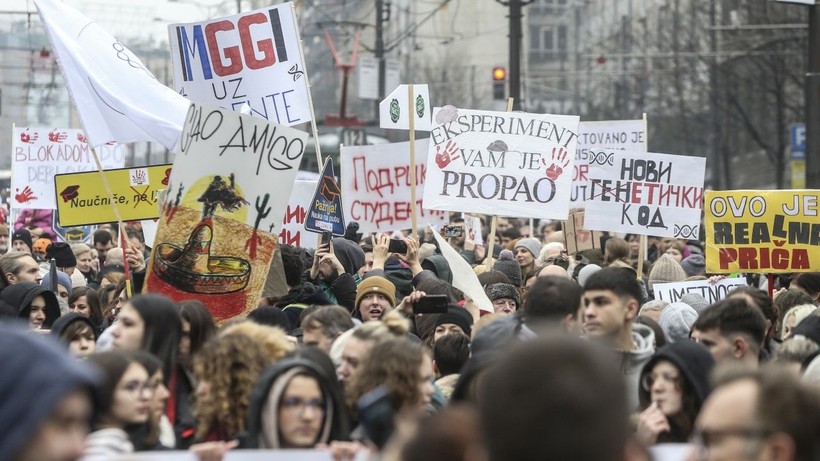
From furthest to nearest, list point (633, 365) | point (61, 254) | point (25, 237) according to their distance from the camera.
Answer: point (25, 237) < point (61, 254) < point (633, 365)

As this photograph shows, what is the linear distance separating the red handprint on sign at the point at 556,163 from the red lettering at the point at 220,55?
2.41 m

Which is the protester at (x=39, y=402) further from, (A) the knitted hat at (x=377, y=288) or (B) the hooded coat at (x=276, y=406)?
(A) the knitted hat at (x=377, y=288)

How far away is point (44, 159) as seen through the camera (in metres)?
16.5

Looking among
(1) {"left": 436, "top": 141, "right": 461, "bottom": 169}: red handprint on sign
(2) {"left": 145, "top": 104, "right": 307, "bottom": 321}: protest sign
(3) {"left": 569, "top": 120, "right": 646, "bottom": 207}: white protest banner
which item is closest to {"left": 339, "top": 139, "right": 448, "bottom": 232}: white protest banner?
(1) {"left": 436, "top": 141, "right": 461, "bottom": 169}: red handprint on sign

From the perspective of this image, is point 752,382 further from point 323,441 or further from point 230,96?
point 230,96

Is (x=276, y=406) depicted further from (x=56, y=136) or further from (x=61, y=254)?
(x=56, y=136)

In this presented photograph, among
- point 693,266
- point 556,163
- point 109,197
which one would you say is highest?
point 556,163

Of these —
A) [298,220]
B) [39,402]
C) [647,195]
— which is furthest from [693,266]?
[39,402]

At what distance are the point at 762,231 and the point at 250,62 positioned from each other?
12.9 ft

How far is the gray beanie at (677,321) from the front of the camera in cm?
731

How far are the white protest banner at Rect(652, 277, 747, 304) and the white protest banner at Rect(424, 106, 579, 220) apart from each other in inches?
35.9

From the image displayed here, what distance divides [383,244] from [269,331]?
167 inches

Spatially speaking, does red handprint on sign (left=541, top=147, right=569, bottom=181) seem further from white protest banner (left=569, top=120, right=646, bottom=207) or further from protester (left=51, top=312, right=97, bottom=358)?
protester (left=51, top=312, right=97, bottom=358)

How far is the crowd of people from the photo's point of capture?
8.64 ft
